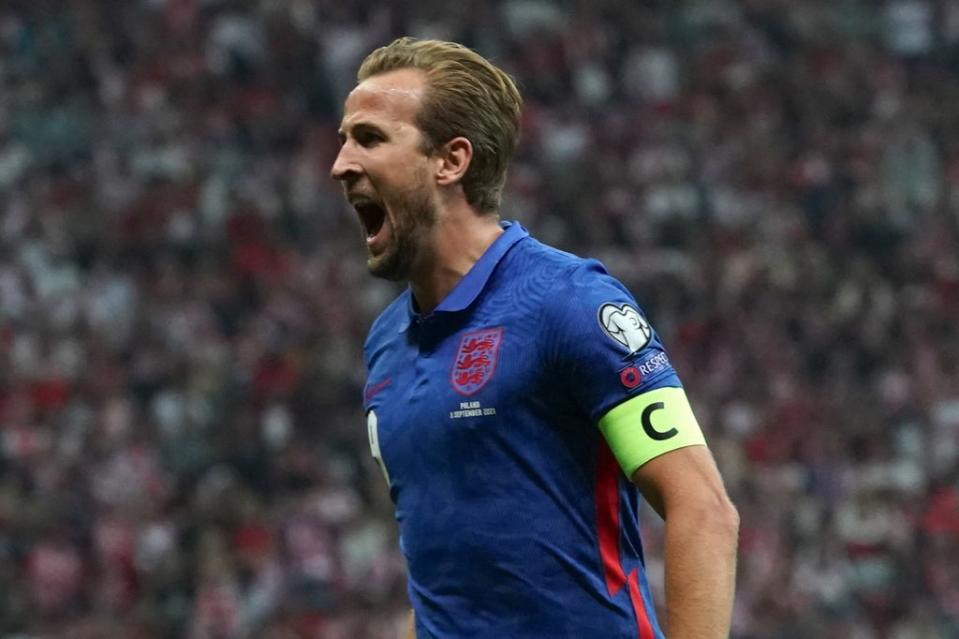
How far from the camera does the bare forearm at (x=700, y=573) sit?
8.66 feet

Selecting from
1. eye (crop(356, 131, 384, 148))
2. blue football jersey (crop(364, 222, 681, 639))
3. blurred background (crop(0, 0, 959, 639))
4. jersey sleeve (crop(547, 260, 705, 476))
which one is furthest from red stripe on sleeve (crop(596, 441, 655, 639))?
blurred background (crop(0, 0, 959, 639))

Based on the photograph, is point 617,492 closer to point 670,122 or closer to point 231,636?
point 231,636

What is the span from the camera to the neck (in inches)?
122

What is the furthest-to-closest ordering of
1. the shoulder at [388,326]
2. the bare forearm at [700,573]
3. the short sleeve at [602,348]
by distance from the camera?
1. the shoulder at [388,326]
2. the short sleeve at [602,348]
3. the bare forearm at [700,573]

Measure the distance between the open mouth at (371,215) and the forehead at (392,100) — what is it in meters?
0.13

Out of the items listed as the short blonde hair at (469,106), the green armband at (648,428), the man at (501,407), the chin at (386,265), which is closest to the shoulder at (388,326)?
the man at (501,407)

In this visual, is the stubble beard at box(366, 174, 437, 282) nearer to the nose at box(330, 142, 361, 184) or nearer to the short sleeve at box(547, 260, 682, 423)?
the nose at box(330, 142, 361, 184)

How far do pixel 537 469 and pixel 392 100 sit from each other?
0.66m

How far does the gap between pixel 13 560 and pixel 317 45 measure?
246 inches

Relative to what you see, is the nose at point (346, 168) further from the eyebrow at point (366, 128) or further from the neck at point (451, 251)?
the neck at point (451, 251)

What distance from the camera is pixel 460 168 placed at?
3068 mm

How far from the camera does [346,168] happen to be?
3.03 m

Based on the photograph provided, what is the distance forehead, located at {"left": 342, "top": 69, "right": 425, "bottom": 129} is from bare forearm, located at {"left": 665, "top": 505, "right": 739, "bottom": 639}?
818 mm

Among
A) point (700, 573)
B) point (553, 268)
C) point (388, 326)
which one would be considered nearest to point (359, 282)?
point (388, 326)
